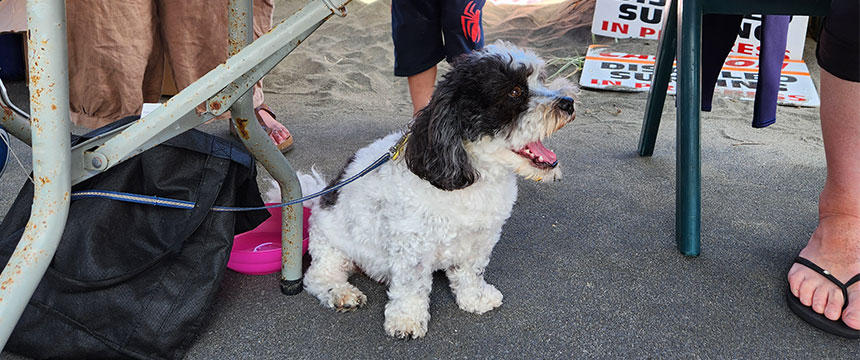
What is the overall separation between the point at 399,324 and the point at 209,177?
674mm

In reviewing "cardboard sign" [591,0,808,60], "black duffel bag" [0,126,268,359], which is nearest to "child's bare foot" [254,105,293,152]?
"black duffel bag" [0,126,268,359]

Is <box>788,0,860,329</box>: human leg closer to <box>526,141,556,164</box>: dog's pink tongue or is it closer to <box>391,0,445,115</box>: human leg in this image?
<box>526,141,556,164</box>: dog's pink tongue

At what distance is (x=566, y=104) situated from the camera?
1.56 metres

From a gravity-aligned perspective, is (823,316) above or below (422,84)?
below

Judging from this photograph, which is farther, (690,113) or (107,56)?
(107,56)

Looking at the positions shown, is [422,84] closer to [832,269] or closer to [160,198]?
[160,198]

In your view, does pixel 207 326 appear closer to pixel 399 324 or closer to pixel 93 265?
pixel 93 265

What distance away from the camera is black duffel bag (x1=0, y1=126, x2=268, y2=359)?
58.3 inches

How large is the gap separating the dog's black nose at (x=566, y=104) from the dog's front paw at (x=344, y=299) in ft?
2.81

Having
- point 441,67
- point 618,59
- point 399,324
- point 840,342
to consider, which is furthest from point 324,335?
point 618,59

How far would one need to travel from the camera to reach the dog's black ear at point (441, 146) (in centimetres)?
152

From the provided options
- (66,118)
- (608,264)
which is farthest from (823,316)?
(66,118)

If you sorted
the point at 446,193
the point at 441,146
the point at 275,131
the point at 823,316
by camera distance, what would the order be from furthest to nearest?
the point at 275,131 < the point at 823,316 < the point at 446,193 < the point at 441,146

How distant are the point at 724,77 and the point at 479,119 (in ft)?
11.7
